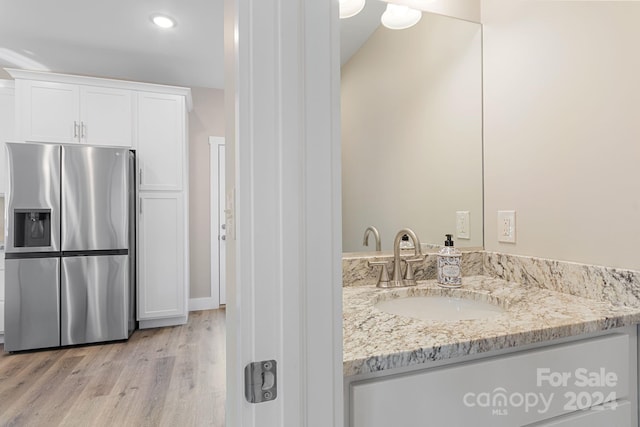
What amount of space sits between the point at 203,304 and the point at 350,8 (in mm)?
3639

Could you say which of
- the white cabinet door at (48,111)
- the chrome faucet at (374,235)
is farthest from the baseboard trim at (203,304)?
the chrome faucet at (374,235)

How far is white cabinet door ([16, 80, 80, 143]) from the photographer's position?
2.97 metres

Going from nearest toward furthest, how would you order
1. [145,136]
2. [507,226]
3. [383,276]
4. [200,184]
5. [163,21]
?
[383,276] → [507,226] → [163,21] → [145,136] → [200,184]

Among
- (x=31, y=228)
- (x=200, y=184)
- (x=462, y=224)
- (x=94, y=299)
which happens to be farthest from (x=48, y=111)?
(x=462, y=224)

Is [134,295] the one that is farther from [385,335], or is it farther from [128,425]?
[385,335]

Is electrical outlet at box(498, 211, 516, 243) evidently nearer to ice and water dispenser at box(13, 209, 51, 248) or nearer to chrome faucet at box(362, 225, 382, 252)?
chrome faucet at box(362, 225, 382, 252)

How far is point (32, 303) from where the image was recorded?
279 cm

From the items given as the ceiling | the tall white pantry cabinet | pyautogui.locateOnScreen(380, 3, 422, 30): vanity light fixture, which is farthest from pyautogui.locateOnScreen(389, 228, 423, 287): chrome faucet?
the tall white pantry cabinet

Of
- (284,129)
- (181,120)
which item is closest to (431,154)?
(284,129)

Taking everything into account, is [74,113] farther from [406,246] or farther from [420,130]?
[406,246]

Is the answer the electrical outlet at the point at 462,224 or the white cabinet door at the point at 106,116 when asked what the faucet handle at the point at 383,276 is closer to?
the electrical outlet at the point at 462,224

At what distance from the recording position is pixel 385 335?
73 centimetres

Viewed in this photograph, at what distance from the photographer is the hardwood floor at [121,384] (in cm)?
187

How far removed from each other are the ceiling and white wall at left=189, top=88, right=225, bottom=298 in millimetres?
382
